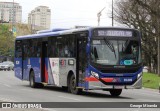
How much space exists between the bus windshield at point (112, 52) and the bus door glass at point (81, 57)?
0.60 meters

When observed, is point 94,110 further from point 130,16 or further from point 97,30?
point 130,16

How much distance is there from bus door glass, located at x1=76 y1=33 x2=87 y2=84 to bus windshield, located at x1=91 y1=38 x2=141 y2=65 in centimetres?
60

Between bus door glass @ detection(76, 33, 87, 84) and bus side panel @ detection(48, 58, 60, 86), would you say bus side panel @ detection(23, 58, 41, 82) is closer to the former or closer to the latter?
bus side panel @ detection(48, 58, 60, 86)

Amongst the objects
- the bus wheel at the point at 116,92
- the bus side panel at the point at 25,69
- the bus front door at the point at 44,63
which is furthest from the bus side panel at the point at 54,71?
the bus side panel at the point at 25,69

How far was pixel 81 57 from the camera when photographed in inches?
881

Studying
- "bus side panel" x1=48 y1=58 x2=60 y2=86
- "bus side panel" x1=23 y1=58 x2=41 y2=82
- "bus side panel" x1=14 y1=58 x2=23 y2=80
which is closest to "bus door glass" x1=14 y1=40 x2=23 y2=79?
"bus side panel" x1=14 y1=58 x2=23 y2=80

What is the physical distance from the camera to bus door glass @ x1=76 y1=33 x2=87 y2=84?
72.1ft

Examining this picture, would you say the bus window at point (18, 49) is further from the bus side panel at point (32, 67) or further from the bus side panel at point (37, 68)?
the bus side panel at point (37, 68)

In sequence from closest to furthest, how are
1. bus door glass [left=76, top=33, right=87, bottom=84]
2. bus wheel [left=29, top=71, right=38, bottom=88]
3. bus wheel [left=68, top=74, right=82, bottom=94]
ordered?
1. bus door glass [left=76, top=33, right=87, bottom=84]
2. bus wheel [left=68, top=74, right=82, bottom=94]
3. bus wheel [left=29, top=71, right=38, bottom=88]

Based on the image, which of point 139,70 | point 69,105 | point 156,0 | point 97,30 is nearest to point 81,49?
point 97,30

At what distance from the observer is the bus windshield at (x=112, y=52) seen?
21.5m

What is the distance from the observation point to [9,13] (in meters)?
135

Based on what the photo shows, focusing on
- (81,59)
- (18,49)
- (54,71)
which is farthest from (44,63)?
(81,59)

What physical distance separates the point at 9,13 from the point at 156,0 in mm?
90979
